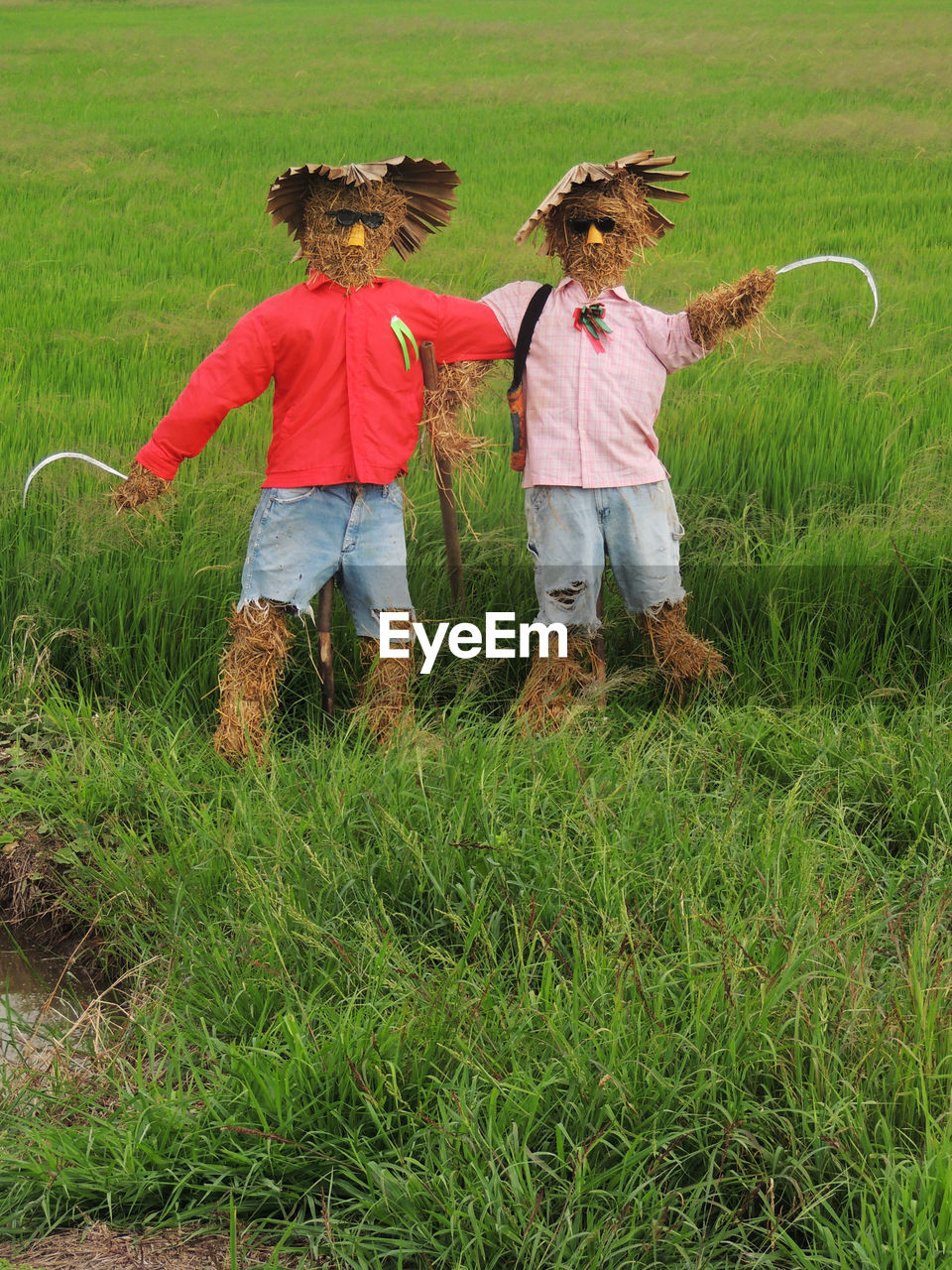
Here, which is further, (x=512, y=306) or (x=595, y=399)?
(x=512, y=306)

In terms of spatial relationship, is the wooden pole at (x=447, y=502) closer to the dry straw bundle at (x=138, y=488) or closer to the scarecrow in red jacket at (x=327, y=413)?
the scarecrow in red jacket at (x=327, y=413)

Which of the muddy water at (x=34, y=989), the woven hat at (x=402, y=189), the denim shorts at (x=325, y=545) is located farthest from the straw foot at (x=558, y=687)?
the muddy water at (x=34, y=989)

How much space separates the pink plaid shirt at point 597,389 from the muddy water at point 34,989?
1699 mm

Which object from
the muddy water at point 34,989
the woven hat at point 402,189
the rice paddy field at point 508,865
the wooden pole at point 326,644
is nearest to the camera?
the rice paddy field at point 508,865

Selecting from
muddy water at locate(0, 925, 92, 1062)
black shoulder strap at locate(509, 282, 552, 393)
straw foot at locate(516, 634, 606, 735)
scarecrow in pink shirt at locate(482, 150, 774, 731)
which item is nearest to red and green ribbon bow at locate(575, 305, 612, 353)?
scarecrow in pink shirt at locate(482, 150, 774, 731)

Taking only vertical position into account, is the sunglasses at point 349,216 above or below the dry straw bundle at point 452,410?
above

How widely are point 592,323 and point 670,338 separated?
0.77ft

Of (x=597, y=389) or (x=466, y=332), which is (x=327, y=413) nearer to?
(x=466, y=332)

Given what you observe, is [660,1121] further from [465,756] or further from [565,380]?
[565,380]

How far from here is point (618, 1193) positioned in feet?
5.91

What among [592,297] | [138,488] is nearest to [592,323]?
[592,297]

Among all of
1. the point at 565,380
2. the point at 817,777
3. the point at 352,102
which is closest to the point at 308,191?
the point at 565,380

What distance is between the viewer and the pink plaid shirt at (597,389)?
10.5 ft

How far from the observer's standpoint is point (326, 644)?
329 centimetres
